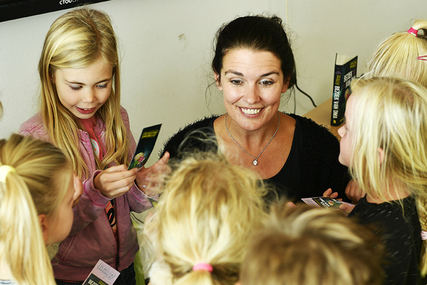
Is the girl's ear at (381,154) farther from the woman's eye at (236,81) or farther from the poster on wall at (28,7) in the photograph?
the poster on wall at (28,7)

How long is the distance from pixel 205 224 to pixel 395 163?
2.01 feet

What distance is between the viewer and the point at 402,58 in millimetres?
1651

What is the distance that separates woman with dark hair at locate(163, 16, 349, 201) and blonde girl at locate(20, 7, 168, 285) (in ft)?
0.93

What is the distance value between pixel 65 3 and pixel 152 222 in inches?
39.7

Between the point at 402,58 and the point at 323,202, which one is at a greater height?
the point at 402,58

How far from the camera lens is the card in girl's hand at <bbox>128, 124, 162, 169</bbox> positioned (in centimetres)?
119

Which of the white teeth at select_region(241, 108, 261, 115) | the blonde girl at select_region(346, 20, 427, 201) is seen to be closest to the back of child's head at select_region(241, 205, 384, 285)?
the white teeth at select_region(241, 108, 261, 115)

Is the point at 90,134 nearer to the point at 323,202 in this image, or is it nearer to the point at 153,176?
the point at 153,176

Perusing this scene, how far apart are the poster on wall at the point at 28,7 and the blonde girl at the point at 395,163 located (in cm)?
111

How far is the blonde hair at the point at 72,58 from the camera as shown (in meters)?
1.31

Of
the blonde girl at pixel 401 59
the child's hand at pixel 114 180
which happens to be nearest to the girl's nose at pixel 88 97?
the child's hand at pixel 114 180

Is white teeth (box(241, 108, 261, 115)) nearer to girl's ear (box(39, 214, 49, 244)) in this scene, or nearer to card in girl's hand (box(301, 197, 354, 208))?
card in girl's hand (box(301, 197, 354, 208))

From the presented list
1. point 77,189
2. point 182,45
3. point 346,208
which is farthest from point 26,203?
point 182,45

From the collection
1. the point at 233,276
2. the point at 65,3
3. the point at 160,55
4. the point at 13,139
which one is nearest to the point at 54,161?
the point at 13,139
